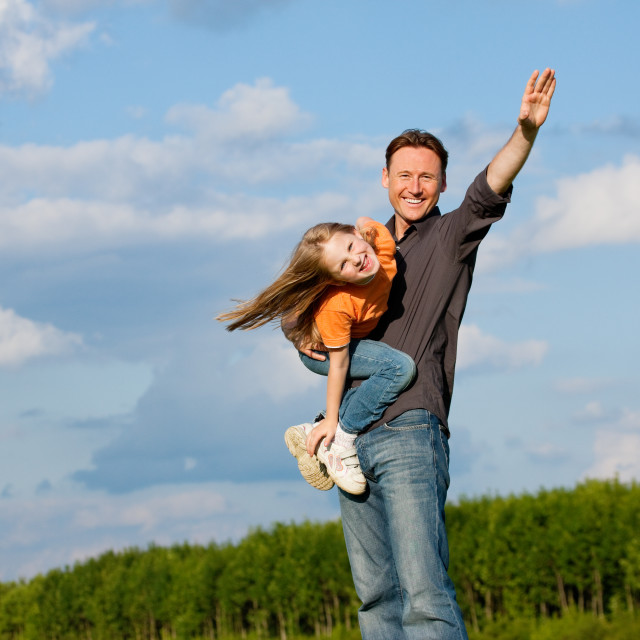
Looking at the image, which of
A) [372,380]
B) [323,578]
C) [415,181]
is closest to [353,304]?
[372,380]

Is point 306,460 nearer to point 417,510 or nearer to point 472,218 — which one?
point 417,510

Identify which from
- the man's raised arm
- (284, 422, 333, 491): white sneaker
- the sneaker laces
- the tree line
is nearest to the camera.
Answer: the man's raised arm

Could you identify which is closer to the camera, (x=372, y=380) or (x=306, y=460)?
(x=372, y=380)

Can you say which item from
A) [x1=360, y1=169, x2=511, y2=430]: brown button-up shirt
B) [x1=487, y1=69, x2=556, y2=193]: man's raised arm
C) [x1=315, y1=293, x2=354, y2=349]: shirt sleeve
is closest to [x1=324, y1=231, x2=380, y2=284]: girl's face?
[x1=315, y1=293, x2=354, y2=349]: shirt sleeve

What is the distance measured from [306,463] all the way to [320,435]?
0.23 m

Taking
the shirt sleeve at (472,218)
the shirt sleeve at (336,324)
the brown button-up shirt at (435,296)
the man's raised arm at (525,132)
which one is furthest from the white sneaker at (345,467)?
the man's raised arm at (525,132)

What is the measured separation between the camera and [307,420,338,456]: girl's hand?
3902 millimetres

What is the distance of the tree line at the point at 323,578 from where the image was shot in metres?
12.4

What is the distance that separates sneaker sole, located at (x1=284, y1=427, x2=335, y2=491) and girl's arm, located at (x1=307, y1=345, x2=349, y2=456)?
0.34ft

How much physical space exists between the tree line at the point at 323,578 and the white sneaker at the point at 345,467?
370 inches

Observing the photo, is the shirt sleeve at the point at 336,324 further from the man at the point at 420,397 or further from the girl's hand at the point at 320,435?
the girl's hand at the point at 320,435

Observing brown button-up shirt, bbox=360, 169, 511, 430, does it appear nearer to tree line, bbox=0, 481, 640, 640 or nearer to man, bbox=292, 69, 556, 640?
man, bbox=292, 69, 556, 640

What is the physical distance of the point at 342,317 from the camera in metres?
3.75

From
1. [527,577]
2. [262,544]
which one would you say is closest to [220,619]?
[262,544]
